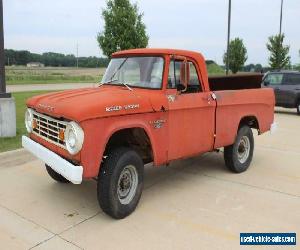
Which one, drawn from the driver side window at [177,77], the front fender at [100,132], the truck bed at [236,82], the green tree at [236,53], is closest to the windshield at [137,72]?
the driver side window at [177,77]

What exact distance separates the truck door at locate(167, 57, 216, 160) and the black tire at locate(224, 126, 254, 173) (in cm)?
71

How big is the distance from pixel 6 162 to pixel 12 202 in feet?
6.66

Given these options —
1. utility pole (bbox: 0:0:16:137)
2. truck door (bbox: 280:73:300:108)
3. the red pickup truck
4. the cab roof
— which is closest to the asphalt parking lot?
the red pickup truck

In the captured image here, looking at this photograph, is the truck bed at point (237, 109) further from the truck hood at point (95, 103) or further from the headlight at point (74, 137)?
the headlight at point (74, 137)

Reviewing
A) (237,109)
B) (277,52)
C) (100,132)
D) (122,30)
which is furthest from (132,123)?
(277,52)

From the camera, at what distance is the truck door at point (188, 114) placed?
5.34 m

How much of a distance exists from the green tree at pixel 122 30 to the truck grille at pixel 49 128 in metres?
14.5

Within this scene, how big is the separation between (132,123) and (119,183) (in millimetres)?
767

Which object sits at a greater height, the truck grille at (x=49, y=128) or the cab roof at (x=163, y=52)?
the cab roof at (x=163, y=52)

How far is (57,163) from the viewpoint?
4.47 metres

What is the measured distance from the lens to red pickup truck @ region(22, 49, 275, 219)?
435 cm

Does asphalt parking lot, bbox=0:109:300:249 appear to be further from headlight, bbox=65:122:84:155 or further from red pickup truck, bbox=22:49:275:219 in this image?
headlight, bbox=65:122:84:155

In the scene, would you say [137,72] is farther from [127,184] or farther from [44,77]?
[44,77]

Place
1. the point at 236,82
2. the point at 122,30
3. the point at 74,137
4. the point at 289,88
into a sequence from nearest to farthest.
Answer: the point at 74,137 < the point at 236,82 < the point at 289,88 < the point at 122,30
